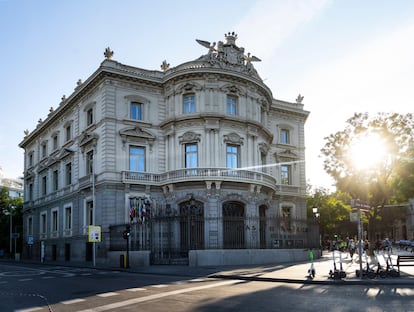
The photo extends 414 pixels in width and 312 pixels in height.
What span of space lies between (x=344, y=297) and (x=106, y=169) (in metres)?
24.4

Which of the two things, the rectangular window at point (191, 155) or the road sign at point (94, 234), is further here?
the rectangular window at point (191, 155)

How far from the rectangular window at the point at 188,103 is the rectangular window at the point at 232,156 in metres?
4.18

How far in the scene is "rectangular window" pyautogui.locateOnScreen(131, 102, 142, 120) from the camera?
3684 centimetres

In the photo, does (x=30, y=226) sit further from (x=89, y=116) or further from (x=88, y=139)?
(x=88, y=139)

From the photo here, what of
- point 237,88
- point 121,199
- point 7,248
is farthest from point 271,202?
point 7,248

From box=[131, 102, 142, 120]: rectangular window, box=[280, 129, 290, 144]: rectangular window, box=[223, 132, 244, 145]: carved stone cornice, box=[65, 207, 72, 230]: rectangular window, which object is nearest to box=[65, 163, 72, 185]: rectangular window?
box=[65, 207, 72, 230]: rectangular window

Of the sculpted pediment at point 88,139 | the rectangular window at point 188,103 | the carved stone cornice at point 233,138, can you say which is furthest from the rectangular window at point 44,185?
the carved stone cornice at point 233,138

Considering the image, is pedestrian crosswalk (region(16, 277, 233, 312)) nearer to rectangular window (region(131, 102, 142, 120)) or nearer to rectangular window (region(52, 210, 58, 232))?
rectangular window (region(131, 102, 142, 120))

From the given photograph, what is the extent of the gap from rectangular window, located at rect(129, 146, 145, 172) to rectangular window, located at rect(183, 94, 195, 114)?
15.3 ft

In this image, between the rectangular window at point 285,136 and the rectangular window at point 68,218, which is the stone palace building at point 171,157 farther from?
the rectangular window at point 285,136

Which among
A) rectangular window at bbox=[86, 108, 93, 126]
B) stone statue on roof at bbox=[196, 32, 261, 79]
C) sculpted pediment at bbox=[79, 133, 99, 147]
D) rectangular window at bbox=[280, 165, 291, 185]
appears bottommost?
rectangular window at bbox=[280, 165, 291, 185]

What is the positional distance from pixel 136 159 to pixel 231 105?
8.78m

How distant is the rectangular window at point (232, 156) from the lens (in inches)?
1422

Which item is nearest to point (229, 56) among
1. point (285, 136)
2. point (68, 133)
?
point (285, 136)
